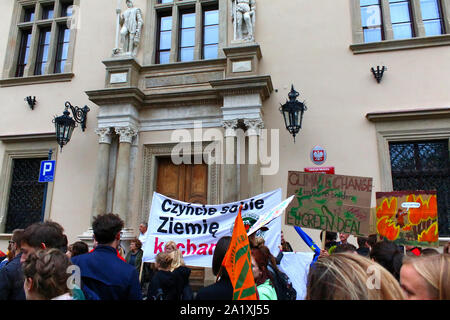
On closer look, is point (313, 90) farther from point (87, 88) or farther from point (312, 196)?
point (87, 88)

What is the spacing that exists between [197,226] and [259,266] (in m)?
2.88

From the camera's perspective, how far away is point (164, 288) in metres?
3.96

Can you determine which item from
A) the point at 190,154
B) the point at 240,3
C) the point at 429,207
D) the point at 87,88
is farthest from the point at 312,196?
the point at 87,88

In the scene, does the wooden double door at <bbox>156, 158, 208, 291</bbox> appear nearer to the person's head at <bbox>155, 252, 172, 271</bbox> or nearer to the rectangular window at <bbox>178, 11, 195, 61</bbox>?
the rectangular window at <bbox>178, 11, 195, 61</bbox>

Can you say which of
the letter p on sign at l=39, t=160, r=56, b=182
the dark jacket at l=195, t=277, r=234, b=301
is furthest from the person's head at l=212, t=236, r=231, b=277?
the letter p on sign at l=39, t=160, r=56, b=182

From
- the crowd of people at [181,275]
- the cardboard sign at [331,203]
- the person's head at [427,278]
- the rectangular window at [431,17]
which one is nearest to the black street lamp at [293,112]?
the cardboard sign at [331,203]

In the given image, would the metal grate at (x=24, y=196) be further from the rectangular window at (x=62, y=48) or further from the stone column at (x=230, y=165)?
the stone column at (x=230, y=165)

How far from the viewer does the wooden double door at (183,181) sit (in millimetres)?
8688

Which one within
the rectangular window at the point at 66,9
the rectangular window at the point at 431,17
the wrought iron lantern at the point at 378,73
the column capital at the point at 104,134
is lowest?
the column capital at the point at 104,134

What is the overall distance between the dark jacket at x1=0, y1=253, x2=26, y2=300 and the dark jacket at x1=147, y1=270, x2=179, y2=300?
1.56 m

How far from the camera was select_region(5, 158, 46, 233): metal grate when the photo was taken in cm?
962

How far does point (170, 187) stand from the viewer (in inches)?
351

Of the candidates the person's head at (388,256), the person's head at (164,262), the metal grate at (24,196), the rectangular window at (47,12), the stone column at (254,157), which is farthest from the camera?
the rectangular window at (47,12)

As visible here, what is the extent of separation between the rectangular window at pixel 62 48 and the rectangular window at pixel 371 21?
908 centimetres
